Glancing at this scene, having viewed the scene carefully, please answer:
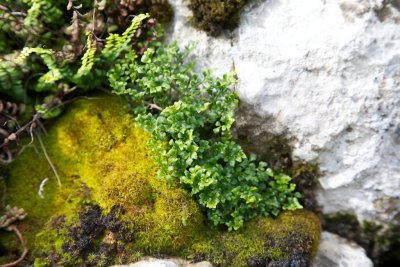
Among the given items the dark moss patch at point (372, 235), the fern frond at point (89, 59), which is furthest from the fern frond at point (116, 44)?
the dark moss patch at point (372, 235)

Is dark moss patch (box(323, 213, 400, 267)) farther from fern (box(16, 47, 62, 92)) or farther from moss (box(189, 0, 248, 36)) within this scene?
fern (box(16, 47, 62, 92))

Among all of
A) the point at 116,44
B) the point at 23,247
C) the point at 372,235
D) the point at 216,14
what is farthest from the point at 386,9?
the point at 23,247

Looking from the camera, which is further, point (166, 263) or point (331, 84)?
point (331, 84)

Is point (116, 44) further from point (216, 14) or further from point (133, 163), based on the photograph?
point (133, 163)

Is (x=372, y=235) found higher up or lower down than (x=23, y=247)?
higher up

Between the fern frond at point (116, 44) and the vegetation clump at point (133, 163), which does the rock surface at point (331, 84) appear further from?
the fern frond at point (116, 44)

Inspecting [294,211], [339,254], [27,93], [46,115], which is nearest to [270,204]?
[294,211]
